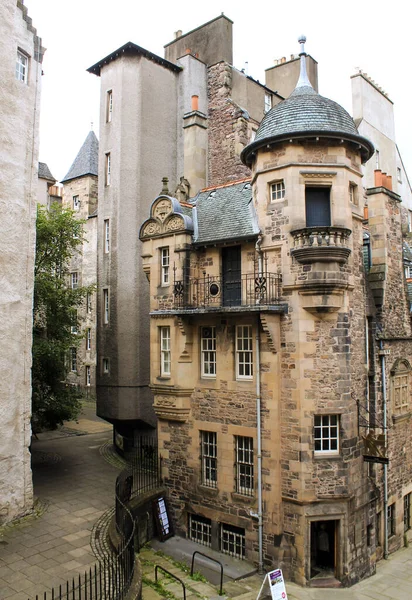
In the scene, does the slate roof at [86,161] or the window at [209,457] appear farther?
the slate roof at [86,161]

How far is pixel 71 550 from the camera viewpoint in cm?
1405

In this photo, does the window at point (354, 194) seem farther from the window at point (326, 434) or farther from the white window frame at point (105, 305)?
the white window frame at point (105, 305)

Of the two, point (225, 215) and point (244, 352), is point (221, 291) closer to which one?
point (244, 352)

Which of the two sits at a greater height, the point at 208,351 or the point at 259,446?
the point at 208,351

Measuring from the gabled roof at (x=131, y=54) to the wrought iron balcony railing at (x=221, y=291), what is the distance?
1225 centimetres

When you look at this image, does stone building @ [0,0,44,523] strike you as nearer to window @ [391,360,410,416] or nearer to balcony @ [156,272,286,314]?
balcony @ [156,272,286,314]

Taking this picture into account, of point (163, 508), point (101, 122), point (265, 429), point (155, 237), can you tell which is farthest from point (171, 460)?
point (101, 122)

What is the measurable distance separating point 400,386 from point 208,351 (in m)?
7.94

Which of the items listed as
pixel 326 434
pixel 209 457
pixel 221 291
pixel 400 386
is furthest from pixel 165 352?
pixel 400 386

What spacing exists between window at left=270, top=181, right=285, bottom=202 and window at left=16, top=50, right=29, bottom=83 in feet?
30.3

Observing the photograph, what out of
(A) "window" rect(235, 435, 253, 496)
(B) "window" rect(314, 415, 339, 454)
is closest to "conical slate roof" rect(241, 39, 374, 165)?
(B) "window" rect(314, 415, 339, 454)

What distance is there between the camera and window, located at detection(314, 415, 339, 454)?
15789mm

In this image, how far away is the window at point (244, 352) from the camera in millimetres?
A: 17094

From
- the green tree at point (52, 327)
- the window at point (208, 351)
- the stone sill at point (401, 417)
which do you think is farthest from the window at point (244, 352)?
the green tree at point (52, 327)
